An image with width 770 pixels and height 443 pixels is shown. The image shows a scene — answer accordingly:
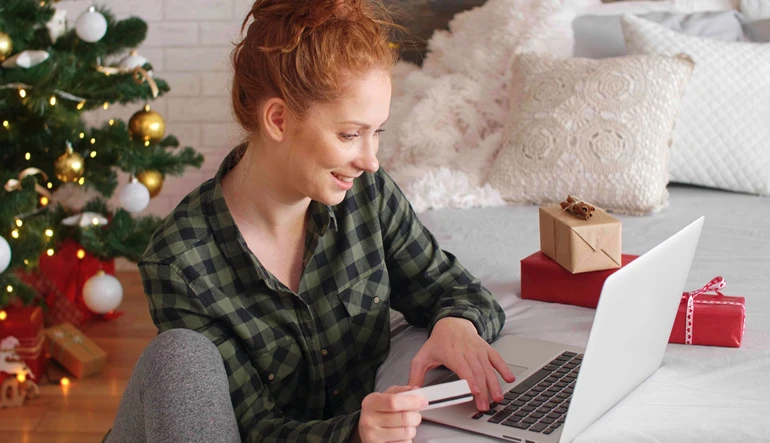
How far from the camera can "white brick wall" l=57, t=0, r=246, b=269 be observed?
3.02 meters

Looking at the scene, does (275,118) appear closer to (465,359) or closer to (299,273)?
(299,273)

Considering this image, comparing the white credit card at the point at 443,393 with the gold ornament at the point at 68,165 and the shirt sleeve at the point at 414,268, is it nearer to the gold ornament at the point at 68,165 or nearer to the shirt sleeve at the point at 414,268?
the shirt sleeve at the point at 414,268

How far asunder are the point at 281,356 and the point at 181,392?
23cm

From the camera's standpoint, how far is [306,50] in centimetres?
111

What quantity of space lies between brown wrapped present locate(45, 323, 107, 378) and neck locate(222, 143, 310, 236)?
126 centimetres

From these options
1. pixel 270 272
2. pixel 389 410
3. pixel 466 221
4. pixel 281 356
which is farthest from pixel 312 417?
pixel 466 221

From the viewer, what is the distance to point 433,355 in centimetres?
111

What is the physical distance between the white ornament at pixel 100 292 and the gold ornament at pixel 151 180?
28 centimetres

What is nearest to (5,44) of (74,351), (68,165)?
(68,165)

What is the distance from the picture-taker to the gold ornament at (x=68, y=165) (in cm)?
226

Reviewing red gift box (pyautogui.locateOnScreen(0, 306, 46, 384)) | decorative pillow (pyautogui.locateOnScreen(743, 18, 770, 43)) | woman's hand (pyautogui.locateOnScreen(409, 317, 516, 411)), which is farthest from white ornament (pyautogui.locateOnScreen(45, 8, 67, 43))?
decorative pillow (pyautogui.locateOnScreen(743, 18, 770, 43))

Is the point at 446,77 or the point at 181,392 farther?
the point at 446,77

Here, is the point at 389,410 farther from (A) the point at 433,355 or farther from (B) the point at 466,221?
(B) the point at 466,221

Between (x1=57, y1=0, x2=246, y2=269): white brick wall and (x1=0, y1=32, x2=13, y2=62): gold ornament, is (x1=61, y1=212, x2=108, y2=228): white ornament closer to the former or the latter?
(x1=0, y1=32, x2=13, y2=62): gold ornament
